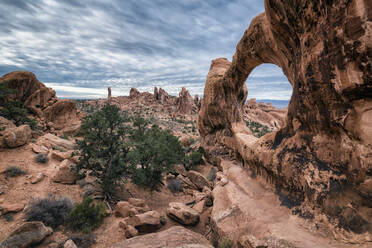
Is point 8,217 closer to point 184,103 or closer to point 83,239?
point 83,239

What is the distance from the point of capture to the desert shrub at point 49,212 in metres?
6.09

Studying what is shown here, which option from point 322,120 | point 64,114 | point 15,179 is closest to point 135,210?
point 15,179

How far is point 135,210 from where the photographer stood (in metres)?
6.98

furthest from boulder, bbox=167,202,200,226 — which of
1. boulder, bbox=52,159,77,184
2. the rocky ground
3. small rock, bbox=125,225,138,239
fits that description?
boulder, bbox=52,159,77,184

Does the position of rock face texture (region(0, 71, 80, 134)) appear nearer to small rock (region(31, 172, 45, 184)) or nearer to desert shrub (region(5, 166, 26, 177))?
desert shrub (region(5, 166, 26, 177))

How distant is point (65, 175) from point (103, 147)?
2.50 m

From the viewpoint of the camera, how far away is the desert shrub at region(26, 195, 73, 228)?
20.0 ft

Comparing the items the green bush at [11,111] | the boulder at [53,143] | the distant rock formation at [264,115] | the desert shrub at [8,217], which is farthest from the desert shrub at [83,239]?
the distant rock formation at [264,115]

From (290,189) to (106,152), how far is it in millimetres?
8708

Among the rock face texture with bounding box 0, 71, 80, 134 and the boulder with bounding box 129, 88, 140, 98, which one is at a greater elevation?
the boulder with bounding box 129, 88, 140, 98

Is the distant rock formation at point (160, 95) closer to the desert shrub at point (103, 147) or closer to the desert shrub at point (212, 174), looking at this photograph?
the desert shrub at point (212, 174)

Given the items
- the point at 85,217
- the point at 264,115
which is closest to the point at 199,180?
the point at 85,217

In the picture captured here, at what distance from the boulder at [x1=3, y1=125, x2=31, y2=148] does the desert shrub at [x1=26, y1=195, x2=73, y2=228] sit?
5878 millimetres

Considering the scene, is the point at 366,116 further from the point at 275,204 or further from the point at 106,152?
the point at 106,152
